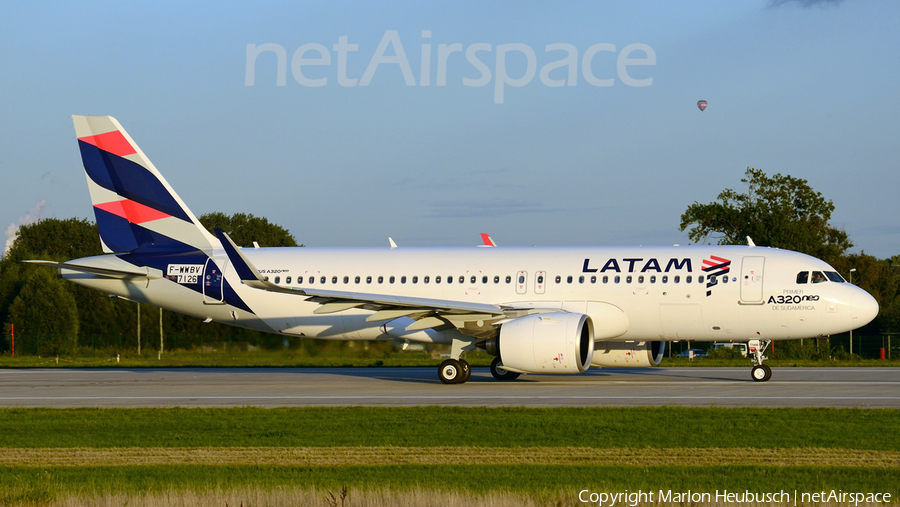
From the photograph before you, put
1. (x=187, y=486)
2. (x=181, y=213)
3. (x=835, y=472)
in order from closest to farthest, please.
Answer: (x=187, y=486), (x=835, y=472), (x=181, y=213)

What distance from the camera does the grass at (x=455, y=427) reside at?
43.7ft

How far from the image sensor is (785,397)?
19.7 m

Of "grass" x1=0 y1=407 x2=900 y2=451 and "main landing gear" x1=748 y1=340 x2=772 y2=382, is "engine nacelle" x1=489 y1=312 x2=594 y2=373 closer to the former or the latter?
"main landing gear" x1=748 y1=340 x2=772 y2=382

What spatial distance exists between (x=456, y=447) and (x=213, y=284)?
55.3 ft

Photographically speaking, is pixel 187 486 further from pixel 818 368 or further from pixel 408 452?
pixel 818 368

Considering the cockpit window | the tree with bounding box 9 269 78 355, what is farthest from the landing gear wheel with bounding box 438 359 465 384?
the tree with bounding box 9 269 78 355

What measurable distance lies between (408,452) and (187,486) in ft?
11.5

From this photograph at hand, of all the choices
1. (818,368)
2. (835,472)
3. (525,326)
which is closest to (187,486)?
(835,472)

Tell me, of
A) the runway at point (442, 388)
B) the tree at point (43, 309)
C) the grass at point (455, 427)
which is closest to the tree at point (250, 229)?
the tree at point (43, 309)

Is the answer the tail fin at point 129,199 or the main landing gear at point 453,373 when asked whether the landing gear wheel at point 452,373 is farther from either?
the tail fin at point 129,199

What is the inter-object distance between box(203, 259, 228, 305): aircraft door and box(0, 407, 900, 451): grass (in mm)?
9916

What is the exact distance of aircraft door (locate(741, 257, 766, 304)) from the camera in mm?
24141

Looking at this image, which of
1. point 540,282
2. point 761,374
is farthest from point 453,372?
point 761,374

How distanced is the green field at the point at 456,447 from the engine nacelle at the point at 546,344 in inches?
204
